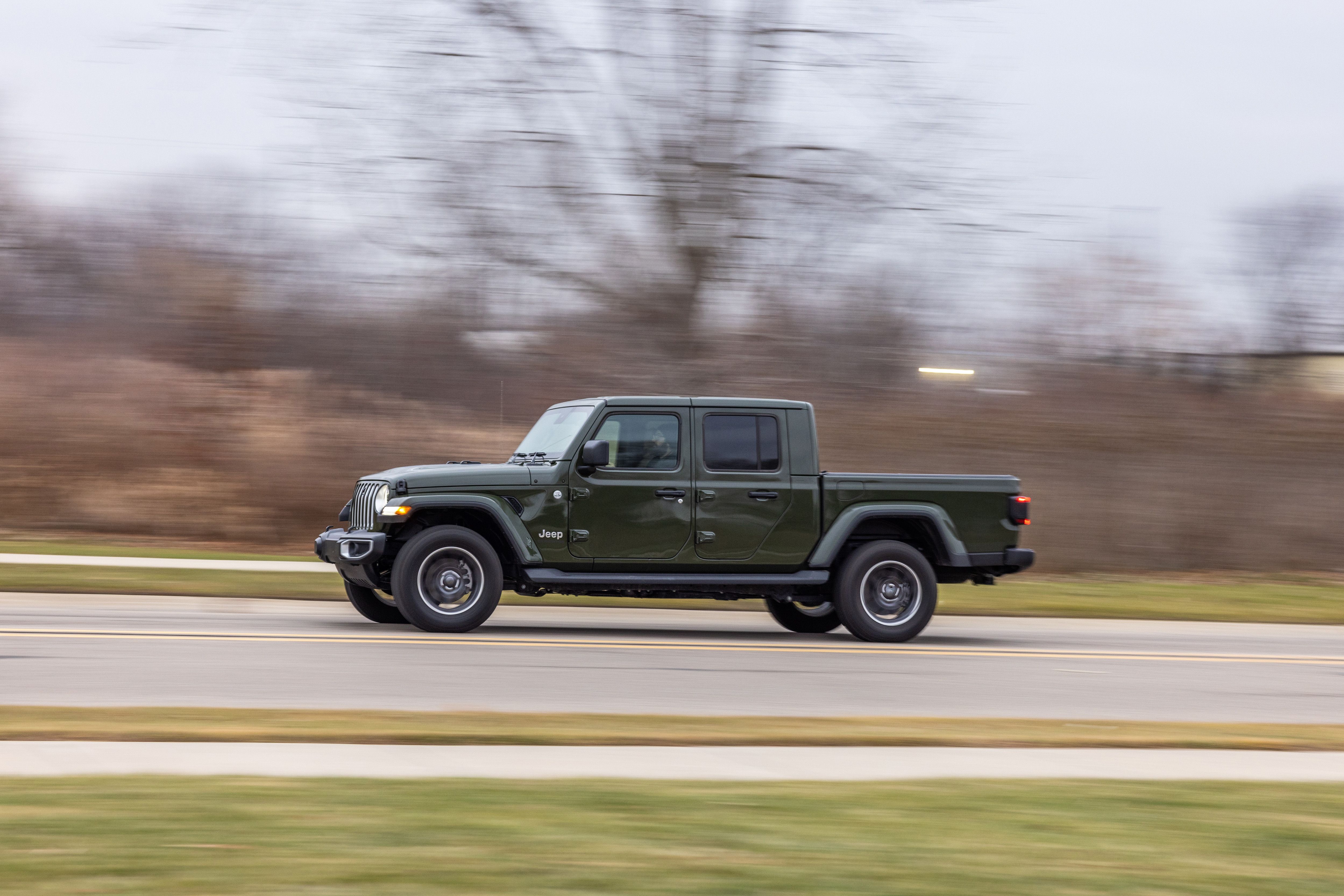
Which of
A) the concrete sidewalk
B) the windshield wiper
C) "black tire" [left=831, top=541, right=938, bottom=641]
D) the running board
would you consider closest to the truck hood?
the windshield wiper

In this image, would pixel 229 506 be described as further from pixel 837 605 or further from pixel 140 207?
pixel 837 605

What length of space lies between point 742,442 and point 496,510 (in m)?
2.34

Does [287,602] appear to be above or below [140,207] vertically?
below

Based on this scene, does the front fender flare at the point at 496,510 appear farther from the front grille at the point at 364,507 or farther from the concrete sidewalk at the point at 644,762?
the concrete sidewalk at the point at 644,762

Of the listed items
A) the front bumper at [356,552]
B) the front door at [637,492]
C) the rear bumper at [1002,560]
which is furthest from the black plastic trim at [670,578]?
the rear bumper at [1002,560]

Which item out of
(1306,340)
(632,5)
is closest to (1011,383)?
(1306,340)

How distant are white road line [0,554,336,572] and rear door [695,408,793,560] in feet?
22.6

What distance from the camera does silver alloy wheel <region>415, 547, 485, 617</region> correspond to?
41.8 feet

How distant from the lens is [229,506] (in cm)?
2491

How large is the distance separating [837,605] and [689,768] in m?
6.60

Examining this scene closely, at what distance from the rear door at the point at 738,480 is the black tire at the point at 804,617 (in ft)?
4.93

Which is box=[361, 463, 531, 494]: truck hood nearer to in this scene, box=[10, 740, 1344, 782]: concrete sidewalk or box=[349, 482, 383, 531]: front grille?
box=[349, 482, 383, 531]: front grille

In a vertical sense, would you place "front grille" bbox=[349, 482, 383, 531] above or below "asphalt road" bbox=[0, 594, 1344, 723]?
above

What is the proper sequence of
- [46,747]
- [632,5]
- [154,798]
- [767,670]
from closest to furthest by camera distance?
[154,798] → [46,747] → [767,670] → [632,5]
